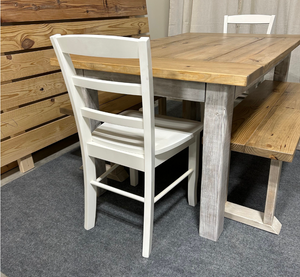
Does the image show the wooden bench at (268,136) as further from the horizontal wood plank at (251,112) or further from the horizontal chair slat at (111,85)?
the horizontal chair slat at (111,85)

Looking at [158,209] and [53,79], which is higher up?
[53,79]

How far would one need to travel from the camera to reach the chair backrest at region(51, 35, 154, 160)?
2.97 ft

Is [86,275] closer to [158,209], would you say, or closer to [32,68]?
[158,209]

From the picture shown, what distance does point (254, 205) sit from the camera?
5.16 ft

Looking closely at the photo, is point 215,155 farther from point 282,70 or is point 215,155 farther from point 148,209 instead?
point 282,70

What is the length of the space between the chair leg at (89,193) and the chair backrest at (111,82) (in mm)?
140

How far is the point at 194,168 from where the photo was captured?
1.45m

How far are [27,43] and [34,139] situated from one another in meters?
0.61

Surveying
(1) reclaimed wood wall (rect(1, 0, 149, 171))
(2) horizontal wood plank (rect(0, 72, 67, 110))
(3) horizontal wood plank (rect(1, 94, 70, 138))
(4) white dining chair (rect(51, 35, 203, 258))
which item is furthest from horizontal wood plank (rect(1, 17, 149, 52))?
(4) white dining chair (rect(51, 35, 203, 258))

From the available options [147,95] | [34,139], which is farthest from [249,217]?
[34,139]

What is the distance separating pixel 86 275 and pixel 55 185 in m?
0.76

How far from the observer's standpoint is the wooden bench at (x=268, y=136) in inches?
45.4

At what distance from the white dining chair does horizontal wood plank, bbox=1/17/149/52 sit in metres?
0.77

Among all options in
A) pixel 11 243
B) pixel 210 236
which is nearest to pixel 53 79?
pixel 11 243
